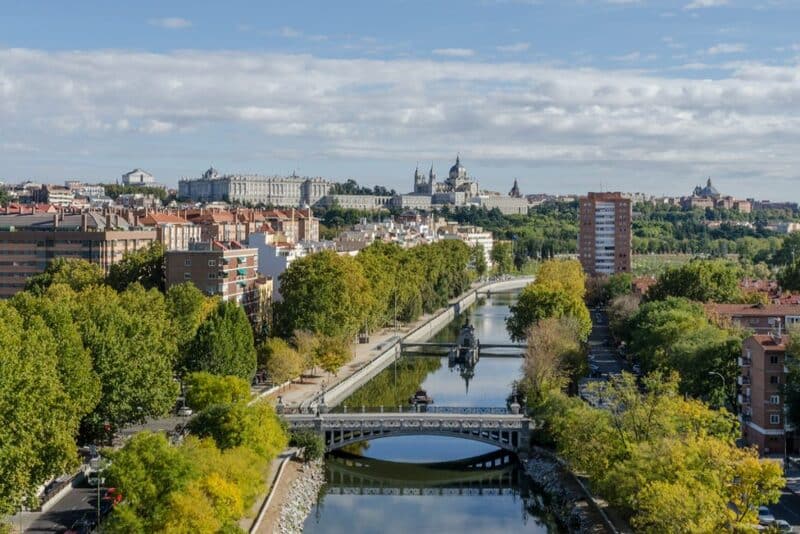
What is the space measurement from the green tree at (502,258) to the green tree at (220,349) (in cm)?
9117

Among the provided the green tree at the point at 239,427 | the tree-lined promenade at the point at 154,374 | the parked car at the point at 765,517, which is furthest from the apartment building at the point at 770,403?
the green tree at the point at 239,427

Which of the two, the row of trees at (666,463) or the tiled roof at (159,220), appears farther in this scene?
the tiled roof at (159,220)

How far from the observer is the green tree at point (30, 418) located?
2651 centimetres

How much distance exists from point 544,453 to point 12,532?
17869 mm

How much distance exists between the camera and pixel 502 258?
5408 inches

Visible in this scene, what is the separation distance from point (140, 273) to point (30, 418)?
3357cm

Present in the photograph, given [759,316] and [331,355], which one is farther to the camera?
[759,316]

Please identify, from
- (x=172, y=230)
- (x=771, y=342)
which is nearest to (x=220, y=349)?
(x=771, y=342)

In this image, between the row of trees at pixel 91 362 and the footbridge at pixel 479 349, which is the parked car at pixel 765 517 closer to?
the row of trees at pixel 91 362

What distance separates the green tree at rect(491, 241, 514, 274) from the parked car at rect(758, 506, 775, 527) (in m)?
106

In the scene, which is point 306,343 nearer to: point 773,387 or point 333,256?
point 333,256

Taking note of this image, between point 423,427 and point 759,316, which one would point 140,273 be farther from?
point 759,316

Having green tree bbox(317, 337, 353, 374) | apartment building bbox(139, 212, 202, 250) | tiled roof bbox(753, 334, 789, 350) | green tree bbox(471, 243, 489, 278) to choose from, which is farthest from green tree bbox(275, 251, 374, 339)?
green tree bbox(471, 243, 489, 278)

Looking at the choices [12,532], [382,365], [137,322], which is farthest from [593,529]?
[382,365]
